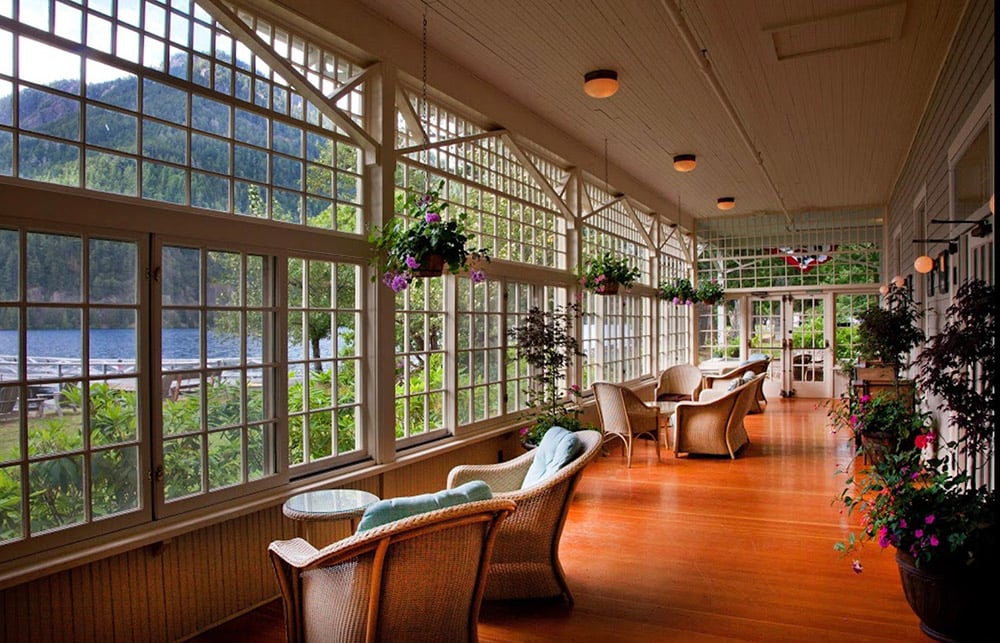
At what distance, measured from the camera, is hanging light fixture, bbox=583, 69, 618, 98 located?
17.6ft

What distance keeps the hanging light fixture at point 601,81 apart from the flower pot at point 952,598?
12.3 feet

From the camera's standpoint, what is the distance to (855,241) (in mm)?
12461

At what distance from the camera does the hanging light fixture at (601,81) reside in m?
5.36

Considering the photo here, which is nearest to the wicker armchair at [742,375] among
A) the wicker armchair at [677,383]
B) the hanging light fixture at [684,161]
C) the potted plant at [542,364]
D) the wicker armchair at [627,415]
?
the wicker armchair at [677,383]

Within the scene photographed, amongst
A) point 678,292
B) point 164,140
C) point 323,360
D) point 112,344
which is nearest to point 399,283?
point 323,360

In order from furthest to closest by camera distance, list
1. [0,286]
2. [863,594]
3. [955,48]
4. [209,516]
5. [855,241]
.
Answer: [855,241] < [955,48] < [863,594] < [209,516] < [0,286]

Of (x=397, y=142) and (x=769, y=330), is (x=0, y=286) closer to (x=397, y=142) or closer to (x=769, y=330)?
(x=397, y=142)

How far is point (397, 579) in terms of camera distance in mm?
2652

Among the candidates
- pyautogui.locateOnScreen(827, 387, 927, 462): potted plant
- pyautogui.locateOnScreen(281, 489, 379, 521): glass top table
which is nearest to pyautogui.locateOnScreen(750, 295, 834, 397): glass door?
pyautogui.locateOnScreen(827, 387, 927, 462): potted plant

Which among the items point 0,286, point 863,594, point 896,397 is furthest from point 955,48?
point 0,286

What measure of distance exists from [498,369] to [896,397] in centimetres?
382

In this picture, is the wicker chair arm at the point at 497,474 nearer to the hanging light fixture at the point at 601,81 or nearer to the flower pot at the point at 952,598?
the flower pot at the point at 952,598

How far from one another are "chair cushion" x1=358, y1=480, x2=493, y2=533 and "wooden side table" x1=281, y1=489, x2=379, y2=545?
47 centimetres

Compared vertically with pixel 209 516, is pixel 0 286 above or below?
above
